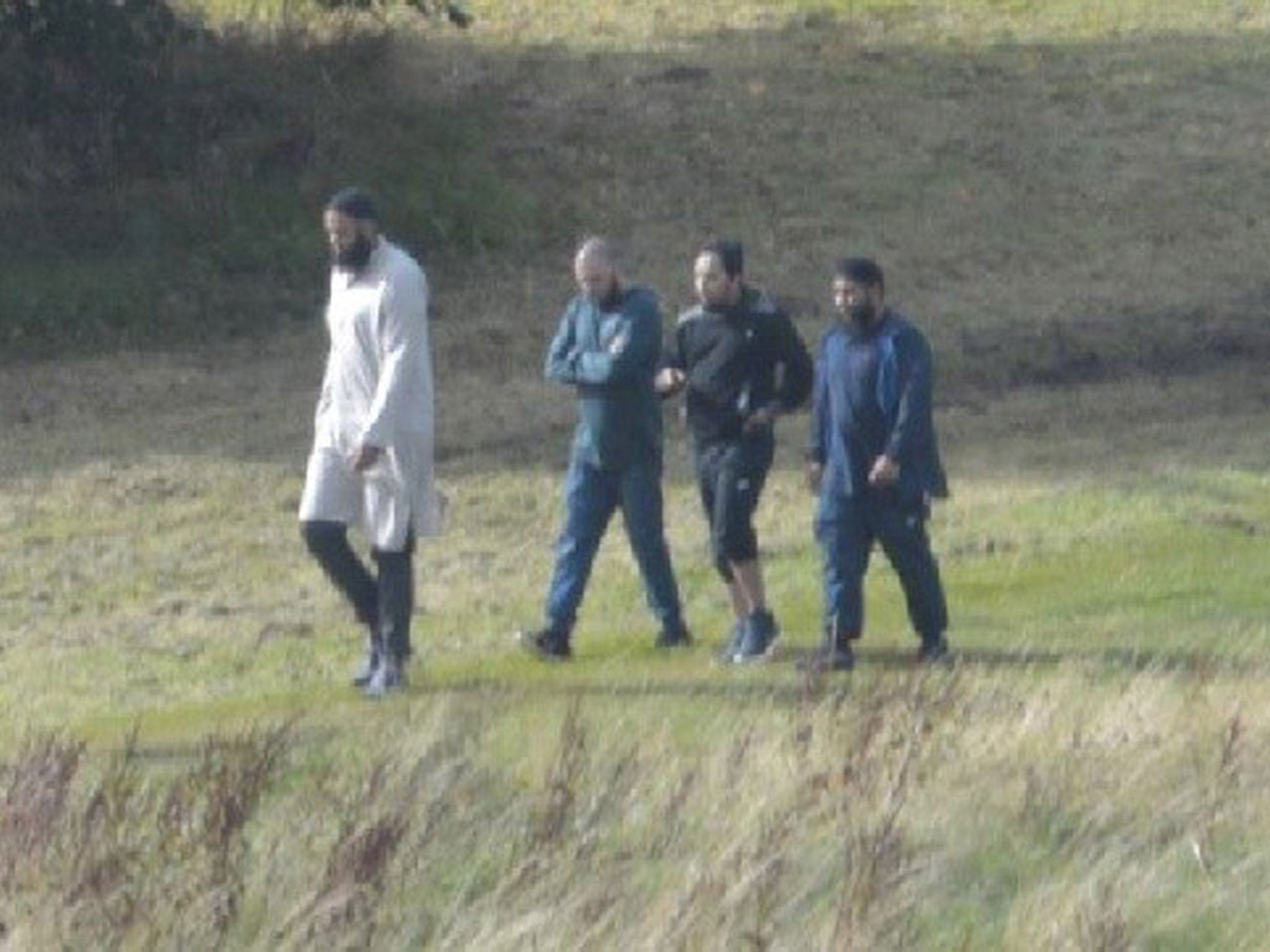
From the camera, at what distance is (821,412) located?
14.8 metres

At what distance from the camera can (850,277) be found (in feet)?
46.7

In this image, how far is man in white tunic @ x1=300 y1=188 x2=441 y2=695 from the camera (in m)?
13.7

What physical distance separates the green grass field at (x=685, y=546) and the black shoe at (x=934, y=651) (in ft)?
0.57

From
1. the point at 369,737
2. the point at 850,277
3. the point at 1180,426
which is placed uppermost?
the point at 850,277

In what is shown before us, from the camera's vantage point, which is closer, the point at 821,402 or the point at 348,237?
the point at 348,237

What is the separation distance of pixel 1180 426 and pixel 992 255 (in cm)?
508

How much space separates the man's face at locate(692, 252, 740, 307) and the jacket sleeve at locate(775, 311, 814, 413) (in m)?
0.24

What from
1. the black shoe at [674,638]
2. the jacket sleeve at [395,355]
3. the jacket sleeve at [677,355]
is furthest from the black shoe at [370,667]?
the jacket sleeve at [677,355]

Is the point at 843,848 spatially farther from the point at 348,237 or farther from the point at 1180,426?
the point at 1180,426

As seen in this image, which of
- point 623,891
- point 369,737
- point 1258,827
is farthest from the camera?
point 369,737

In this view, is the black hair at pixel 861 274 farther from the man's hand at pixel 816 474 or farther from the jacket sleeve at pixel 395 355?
the jacket sleeve at pixel 395 355

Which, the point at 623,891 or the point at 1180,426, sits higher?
the point at 623,891

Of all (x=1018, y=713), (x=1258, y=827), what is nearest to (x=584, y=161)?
(x=1018, y=713)

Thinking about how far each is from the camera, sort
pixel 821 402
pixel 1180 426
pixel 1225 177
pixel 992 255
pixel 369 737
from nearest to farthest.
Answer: pixel 369 737 → pixel 821 402 → pixel 1180 426 → pixel 992 255 → pixel 1225 177
